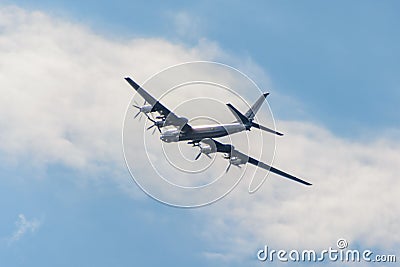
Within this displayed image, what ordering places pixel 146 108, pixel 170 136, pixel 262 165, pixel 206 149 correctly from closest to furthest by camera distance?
1. pixel 170 136
2. pixel 146 108
3. pixel 206 149
4. pixel 262 165

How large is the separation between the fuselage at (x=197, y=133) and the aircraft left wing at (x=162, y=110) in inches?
45.1

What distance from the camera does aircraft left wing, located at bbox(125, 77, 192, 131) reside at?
142250 mm

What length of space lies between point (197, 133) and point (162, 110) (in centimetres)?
789

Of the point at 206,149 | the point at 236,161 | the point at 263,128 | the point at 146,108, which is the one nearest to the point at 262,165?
the point at 236,161

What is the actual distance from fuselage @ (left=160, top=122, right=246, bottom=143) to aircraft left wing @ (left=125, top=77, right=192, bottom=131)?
115cm

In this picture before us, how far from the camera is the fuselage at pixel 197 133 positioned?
14312 centimetres

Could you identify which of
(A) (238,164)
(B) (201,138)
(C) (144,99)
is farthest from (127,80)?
(A) (238,164)

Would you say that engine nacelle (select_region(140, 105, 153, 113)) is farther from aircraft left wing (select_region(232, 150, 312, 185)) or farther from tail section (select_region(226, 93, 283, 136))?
aircraft left wing (select_region(232, 150, 312, 185))

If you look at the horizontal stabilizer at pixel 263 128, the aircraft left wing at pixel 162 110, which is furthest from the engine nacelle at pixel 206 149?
the horizontal stabilizer at pixel 263 128

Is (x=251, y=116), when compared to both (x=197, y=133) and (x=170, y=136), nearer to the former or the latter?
(x=197, y=133)

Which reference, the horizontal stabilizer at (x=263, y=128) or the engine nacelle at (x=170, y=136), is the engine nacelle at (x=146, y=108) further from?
the horizontal stabilizer at (x=263, y=128)

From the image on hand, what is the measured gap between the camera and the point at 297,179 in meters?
164

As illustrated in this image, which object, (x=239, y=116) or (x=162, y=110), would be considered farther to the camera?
(x=162, y=110)

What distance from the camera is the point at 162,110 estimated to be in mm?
146750
